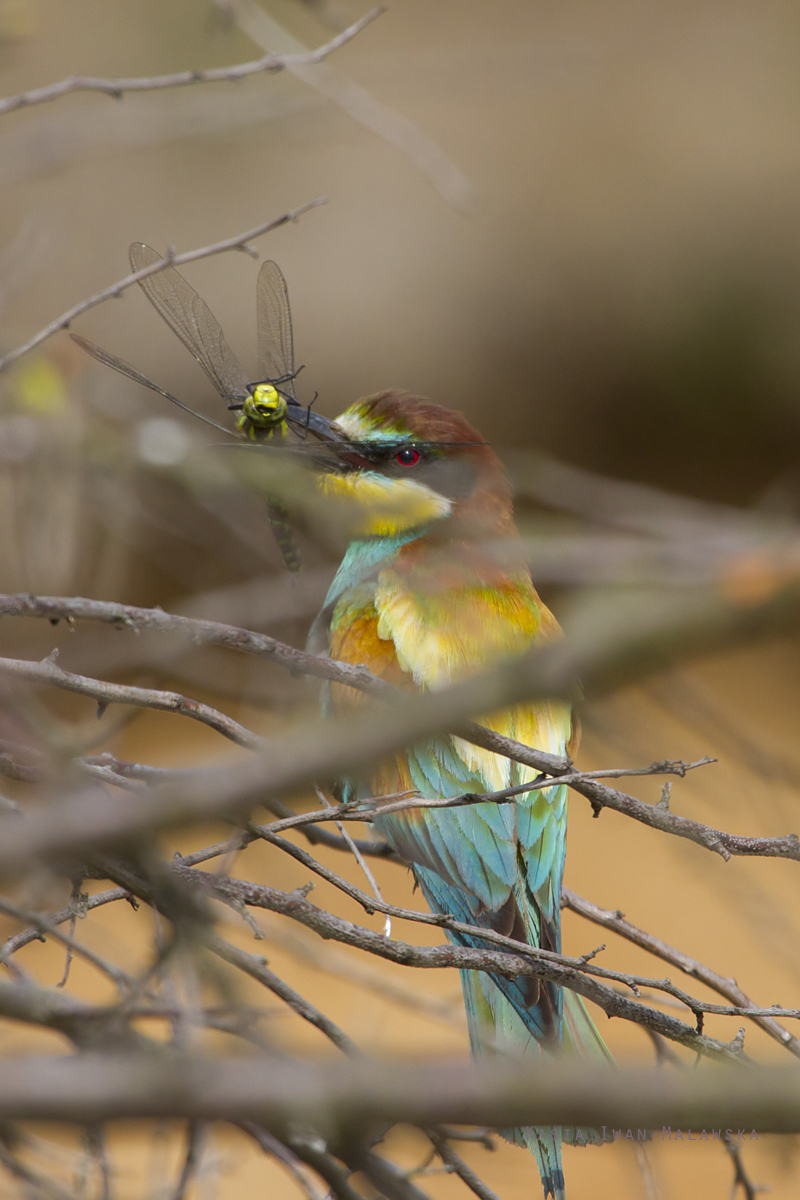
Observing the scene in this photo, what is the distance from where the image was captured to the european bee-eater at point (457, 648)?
1.52 metres

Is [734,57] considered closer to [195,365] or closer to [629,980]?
[195,365]

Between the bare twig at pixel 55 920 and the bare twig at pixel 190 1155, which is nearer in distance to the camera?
the bare twig at pixel 190 1155

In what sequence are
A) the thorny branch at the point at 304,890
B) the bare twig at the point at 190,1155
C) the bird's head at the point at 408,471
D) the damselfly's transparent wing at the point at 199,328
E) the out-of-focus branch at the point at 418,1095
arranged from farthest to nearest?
the damselfly's transparent wing at the point at 199,328
the bird's head at the point at 408,471
the thorny branch at the point at 304,890
the bare twig at the point at 190,1155
the out-of-focus branch at the point at 418,1095

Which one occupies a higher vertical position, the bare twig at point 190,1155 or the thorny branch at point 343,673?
the thorny branch at point 343,673

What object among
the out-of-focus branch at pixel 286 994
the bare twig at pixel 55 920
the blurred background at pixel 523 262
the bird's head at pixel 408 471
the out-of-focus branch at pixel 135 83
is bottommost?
the out-of-focus branch at pixel 286 994

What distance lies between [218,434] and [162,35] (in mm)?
1728

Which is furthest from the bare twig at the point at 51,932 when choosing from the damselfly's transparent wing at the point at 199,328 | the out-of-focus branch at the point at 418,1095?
the damselfly's transparent wing at the point at 199,328

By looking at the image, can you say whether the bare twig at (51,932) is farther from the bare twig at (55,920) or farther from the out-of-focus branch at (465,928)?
the out-of-focus branch at (465,928)

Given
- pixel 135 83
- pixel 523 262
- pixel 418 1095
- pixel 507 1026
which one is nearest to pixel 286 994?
pixel 507 1026

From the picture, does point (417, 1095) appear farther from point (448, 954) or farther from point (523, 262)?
point (523, 262)

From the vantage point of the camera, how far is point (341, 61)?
12.2ft

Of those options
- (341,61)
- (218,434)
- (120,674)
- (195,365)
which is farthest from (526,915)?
(341,61)

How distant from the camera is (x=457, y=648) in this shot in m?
1.57

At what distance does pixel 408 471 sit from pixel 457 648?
1.08 ft
